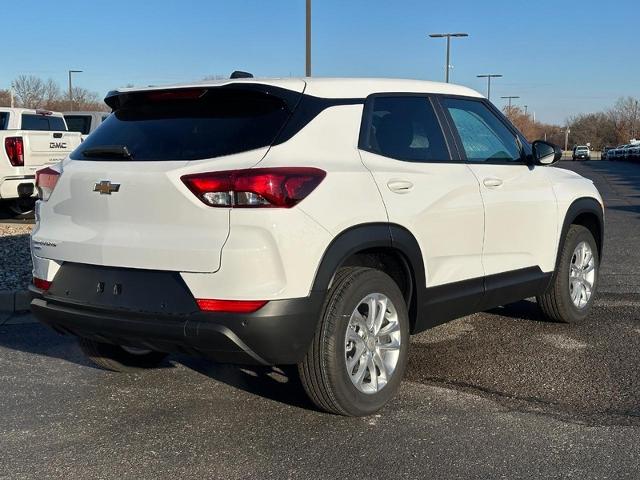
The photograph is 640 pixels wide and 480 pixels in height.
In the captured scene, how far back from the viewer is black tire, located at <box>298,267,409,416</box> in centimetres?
368

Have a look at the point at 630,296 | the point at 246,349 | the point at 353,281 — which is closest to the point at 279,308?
the point at 246,349

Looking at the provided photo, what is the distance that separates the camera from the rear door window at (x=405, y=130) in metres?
4.10

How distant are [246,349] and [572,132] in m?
148

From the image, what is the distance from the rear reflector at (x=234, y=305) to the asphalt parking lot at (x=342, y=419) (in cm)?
70

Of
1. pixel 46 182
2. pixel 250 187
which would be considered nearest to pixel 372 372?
pixel 250 187

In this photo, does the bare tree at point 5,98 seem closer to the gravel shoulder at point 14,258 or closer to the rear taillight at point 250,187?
the gravel shoulder at point 14,258

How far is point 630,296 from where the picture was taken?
6910 millimetres

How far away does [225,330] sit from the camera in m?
3.41

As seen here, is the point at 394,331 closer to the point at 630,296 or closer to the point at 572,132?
the point at 630,296

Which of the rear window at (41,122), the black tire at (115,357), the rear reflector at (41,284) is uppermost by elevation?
the rear window at (41,122)

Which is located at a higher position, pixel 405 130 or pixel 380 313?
pixel 405 130

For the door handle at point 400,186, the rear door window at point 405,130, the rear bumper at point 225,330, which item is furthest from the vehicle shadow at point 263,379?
the rear door window at point 405,130

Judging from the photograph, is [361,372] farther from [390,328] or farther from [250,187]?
[250,187]

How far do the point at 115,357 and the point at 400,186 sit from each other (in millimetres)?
2144
